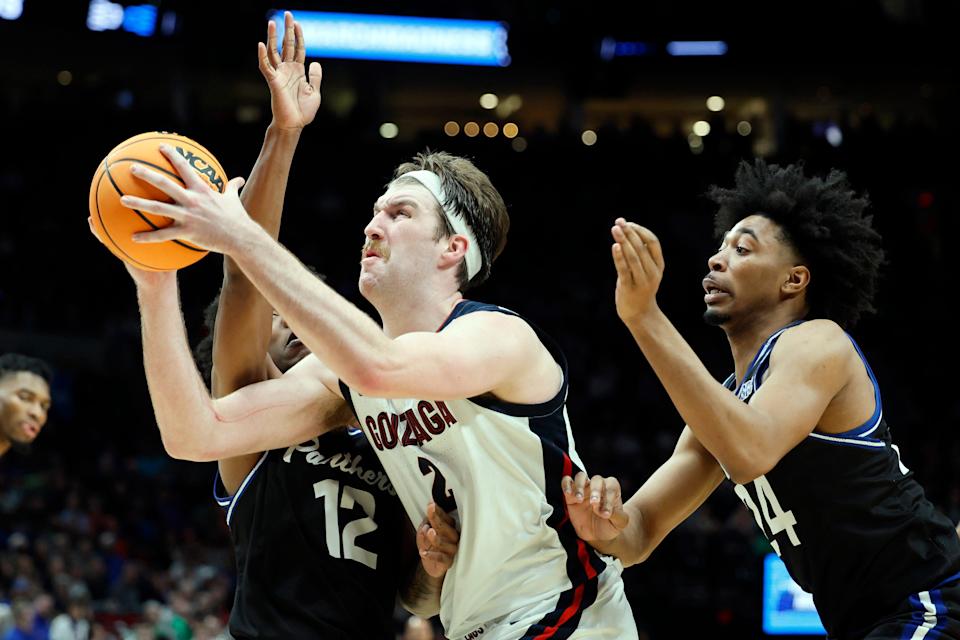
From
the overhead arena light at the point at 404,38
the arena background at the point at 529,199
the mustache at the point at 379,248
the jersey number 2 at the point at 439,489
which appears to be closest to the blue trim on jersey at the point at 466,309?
the mustache at the point at 379,248

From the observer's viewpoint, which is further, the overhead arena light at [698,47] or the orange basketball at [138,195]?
the overhead arena light at [698,47]

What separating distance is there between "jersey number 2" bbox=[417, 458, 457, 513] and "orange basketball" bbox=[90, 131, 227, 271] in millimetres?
925

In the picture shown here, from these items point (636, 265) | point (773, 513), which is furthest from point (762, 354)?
point (636, 265)

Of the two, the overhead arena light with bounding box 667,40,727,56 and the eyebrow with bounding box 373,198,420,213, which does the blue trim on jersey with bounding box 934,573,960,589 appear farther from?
the overhead arena light with bounding box 667,40,727,56

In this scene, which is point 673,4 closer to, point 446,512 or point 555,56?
point 555,56

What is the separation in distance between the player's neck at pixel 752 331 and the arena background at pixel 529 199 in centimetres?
810

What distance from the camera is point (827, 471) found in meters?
3.52

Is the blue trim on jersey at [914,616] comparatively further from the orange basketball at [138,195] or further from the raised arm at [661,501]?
the orange basketball at [138,195]

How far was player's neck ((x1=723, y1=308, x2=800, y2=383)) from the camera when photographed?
3848 millimetres

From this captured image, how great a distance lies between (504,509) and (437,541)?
0.72 ft

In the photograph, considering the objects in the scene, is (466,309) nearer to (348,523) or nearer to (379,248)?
(379,248)

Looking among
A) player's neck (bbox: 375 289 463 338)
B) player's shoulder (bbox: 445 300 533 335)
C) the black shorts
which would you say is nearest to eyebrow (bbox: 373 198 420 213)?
player's neck (bbox: 375 289 463 338)

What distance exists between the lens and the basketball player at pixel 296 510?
352cm

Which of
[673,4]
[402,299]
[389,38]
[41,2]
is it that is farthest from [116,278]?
[402,299]
